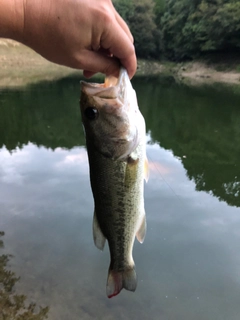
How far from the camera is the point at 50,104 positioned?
58.4ft

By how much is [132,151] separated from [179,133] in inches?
445

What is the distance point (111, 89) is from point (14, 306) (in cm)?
344

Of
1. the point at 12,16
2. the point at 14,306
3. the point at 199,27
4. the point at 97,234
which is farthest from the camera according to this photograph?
the point at 199,27

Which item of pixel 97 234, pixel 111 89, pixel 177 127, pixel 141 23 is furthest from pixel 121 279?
pixel 141 23

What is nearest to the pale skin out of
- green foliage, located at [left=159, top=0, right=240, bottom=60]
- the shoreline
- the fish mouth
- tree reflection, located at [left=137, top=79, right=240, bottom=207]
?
the fish mouth

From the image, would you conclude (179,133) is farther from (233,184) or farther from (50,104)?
(50,104)

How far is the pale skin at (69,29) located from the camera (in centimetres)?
144

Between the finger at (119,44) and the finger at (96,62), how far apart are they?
0.05 metres

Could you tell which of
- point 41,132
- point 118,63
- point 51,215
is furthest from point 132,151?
point 41,132

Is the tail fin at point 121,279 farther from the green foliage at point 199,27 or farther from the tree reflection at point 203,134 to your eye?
the green foliage at point 199,27

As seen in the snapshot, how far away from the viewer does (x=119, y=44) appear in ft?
5.28

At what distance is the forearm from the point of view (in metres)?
1.43

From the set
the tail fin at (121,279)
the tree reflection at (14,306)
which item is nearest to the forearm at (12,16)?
the tail fin at (121,279)

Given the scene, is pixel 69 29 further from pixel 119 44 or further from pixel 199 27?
pixel 199 27
